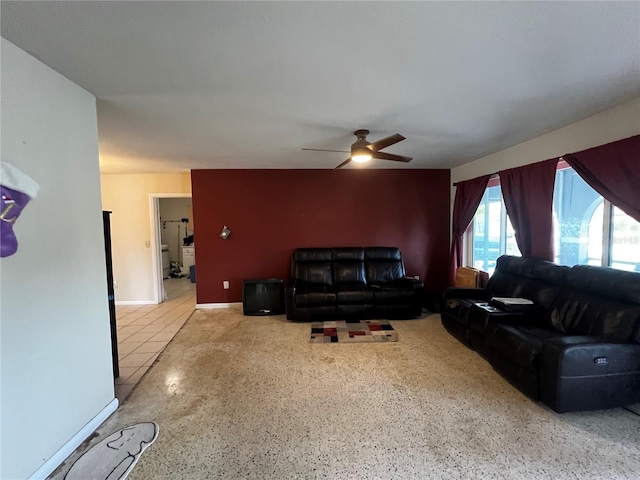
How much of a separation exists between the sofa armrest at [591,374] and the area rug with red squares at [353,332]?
65.7 inches

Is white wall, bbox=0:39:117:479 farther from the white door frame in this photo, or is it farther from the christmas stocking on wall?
the white door frame

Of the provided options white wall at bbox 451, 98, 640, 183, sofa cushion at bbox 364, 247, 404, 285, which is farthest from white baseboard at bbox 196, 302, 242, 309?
white wall at bbox 451, 98, 640, 183

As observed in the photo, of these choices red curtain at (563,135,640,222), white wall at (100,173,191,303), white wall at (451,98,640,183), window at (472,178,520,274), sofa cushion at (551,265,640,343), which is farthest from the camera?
white wall at (100,173,191,303)

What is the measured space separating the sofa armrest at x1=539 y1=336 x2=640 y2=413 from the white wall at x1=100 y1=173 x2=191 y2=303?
5.53m

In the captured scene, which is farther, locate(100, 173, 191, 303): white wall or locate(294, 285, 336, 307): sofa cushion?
locate(100, 173, 191, 303): white wall

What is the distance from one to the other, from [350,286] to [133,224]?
13.4 ft

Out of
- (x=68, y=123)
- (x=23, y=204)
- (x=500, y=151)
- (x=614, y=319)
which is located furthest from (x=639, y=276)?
(x=68, y=123)

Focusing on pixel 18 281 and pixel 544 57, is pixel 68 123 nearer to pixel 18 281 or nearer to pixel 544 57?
pixel 18 281

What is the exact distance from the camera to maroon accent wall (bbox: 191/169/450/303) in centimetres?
497

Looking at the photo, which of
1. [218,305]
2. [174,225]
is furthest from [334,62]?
[174,225]

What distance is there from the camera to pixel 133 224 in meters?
5.27

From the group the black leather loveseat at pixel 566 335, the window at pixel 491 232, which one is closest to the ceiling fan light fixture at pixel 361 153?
the black leather loveseat at pixel 566 335

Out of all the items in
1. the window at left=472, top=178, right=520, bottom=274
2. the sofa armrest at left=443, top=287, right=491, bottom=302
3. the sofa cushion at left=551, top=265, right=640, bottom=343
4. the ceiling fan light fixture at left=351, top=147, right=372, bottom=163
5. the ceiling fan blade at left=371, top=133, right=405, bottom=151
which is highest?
the ceiling fan blade at left=371, top=133, right=405, bottom=151

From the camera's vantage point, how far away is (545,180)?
319cm
